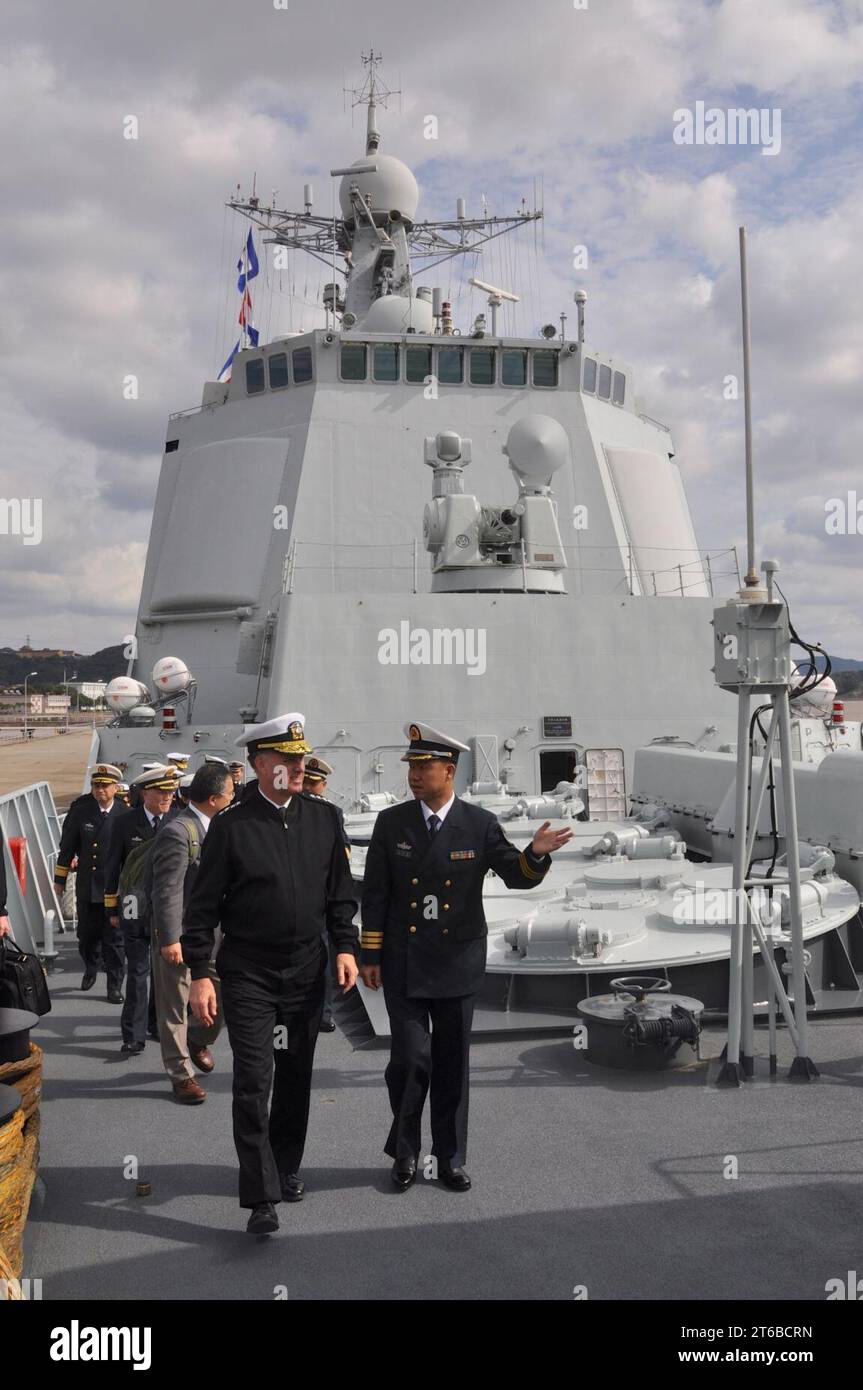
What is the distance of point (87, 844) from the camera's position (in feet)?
25.3

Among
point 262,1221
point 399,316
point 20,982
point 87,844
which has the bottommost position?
point 262,1221

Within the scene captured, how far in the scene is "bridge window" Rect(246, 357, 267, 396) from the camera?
18.2 meters

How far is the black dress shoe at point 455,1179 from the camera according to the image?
12.4 feet

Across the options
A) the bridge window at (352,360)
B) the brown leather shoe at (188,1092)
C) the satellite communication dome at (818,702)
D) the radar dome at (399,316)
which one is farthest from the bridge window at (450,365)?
the brown leather shoe at (188,1092)

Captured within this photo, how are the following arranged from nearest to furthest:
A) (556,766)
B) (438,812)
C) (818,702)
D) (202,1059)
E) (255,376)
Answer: (438,812) < (202,1059) < (556,766) < (818,702) < (255,376)

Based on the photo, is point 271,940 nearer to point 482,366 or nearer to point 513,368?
point 482,366

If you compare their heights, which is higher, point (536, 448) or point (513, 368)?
point (513, 368)

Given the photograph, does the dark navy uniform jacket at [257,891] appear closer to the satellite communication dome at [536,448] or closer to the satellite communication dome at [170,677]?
the satellite communication dome at [536,448]

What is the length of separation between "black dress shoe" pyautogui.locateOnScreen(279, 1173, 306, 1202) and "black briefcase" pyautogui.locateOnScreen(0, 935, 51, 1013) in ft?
4.36

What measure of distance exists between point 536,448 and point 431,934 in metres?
10.5

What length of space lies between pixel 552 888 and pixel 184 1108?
313 centimetres

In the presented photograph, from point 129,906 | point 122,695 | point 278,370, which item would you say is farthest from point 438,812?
point 278,370
